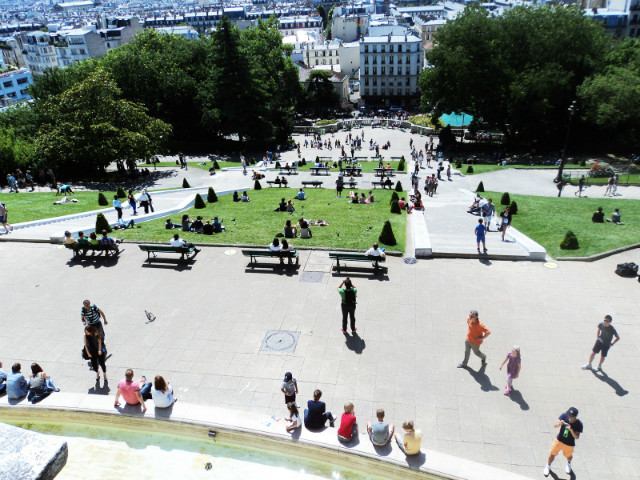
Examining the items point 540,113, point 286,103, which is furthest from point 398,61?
point 540,113

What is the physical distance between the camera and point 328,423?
977 cm

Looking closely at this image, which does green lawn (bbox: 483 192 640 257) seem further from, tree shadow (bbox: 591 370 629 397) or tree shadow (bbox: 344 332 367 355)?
tree shadow (bbox: 344 332 367 355)

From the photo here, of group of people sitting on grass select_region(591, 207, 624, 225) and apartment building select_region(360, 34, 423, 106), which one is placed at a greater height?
apartment building select_region(360, 34, 423, 106)

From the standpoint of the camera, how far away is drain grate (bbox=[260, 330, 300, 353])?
12.8m

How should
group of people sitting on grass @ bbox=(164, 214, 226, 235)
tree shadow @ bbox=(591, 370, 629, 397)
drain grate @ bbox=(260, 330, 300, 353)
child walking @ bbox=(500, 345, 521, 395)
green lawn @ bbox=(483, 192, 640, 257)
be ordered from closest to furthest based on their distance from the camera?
child walking @ bbox=(500, 345, 521, 395)
tree shadow @ bbox=(591, 370, 629, 397)
drain grate @ bbox=(260, 330, 300, 353)
green lawn @ bbox=(483, 192, 640, 257)
group of people sitting on grass @ bbox=(164, 214, 226, 235)

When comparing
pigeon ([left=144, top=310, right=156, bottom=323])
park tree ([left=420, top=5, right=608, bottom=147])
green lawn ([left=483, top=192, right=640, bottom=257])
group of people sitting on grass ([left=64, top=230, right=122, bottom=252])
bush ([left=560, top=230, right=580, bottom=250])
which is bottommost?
green lawn ([left=483, top=192, right=640, bottom=257])

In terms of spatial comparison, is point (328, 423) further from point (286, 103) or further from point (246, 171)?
point (286, 103)

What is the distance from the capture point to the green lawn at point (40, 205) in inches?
972

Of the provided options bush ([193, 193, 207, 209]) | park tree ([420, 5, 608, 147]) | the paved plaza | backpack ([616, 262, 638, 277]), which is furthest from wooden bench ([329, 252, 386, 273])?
park tree ([420, 5, 608, 147])

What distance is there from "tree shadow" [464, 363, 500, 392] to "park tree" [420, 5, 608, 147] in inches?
1598

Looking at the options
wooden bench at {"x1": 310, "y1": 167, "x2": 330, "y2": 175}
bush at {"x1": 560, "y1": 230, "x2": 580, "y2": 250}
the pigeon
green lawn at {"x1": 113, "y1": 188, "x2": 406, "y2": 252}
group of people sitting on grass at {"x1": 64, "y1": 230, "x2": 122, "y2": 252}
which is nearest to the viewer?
the pigeon

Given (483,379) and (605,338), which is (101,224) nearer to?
(483,379)

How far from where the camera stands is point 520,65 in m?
48.3

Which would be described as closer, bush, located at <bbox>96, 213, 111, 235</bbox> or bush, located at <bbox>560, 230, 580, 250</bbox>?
bush, located at <bbox>560, 230, 580, 250</bbox>
